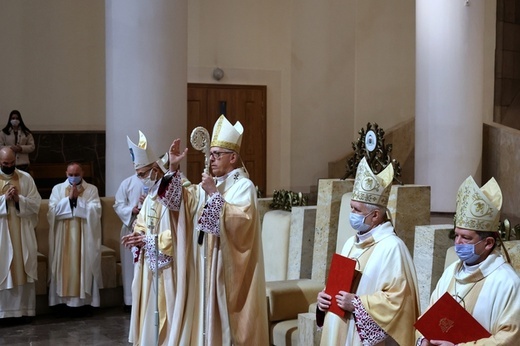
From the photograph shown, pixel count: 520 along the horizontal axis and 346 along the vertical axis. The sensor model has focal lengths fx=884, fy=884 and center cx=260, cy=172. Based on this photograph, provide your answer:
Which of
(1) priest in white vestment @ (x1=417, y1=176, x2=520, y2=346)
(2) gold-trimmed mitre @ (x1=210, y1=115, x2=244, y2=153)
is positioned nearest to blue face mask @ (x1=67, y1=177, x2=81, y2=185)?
(2) gold-trimmed mitre @ (x1=210, y1=115, x2=244, y2=153)

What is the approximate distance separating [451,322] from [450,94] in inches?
229

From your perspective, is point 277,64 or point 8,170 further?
point 277,64

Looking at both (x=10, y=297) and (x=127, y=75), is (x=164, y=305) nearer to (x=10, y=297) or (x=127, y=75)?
(x=10, y=297)

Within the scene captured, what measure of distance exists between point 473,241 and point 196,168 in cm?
934

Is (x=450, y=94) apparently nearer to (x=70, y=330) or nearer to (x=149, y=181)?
(x=149, y=181)

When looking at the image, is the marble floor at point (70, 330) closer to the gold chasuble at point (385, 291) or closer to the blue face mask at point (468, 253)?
the gold chasuble at point (385, 291)

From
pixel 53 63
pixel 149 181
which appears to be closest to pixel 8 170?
pixel 149 181

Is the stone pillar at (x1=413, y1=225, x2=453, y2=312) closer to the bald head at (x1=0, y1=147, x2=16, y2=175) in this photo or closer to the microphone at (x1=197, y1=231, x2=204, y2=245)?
the microphone at (x1=197, y1=231, x2=204, y2=245)

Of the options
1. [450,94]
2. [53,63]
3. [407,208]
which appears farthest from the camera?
[53,63]

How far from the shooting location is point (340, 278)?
4250mm

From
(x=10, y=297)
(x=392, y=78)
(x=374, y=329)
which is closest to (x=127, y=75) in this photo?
(x=10, y=297)

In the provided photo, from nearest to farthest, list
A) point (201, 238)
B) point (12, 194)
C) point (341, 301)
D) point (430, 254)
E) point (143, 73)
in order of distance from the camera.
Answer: point (341, 301) < point (430, 254) < point (201, 238) < point (12, 194) < point (143, 73)

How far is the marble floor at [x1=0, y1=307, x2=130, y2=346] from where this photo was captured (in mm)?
7523

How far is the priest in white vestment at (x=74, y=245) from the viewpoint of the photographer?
27.8 feet
